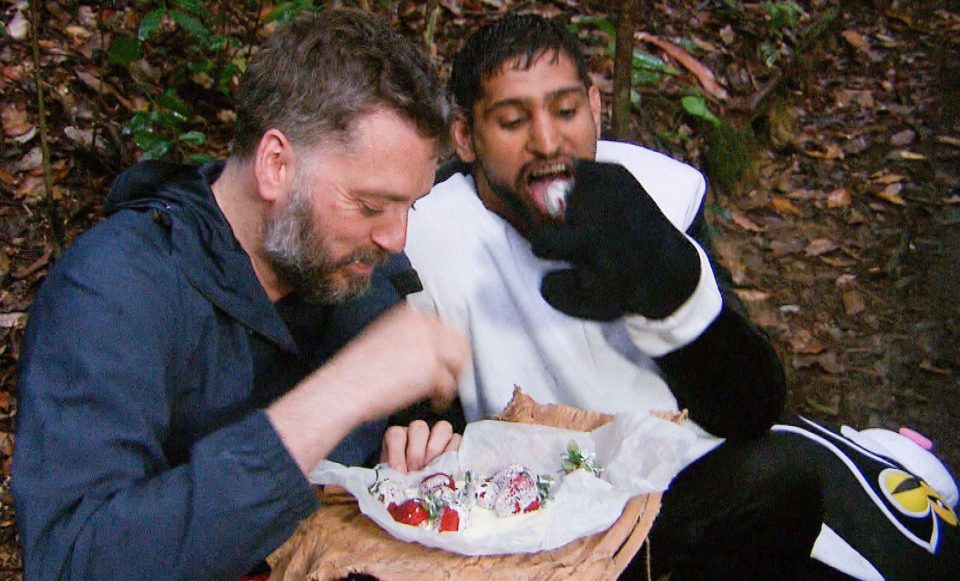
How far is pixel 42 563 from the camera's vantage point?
1539 millimetres

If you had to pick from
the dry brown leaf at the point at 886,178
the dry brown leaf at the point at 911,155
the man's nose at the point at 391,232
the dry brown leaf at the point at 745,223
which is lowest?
the dry brown leaf at the point at 745,223

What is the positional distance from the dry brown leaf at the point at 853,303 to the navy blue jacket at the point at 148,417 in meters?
3.53

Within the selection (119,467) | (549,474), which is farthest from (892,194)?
(119,467)

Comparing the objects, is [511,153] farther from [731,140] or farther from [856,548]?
[731,140]

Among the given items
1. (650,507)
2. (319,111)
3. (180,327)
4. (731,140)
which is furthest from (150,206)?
(731,140)

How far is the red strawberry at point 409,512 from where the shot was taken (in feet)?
5.98

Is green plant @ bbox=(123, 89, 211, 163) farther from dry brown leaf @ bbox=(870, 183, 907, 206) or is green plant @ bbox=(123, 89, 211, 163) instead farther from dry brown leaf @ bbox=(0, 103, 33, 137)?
dry brown leaf @ bbox=(870, 183, 907, 206)

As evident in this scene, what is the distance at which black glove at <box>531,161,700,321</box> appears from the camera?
6.76 ft

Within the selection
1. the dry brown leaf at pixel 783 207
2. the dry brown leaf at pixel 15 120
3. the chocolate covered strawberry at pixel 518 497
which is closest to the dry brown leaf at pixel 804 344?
the dry brown leaf at pixel 783 207

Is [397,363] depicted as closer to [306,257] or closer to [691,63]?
[306,257]

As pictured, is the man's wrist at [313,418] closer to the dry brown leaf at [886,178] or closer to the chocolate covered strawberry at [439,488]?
the chocolate covered strawberry at [439,488]

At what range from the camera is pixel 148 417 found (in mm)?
1692

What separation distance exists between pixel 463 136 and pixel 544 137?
12.0 inches

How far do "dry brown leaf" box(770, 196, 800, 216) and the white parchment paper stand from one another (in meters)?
3.63
